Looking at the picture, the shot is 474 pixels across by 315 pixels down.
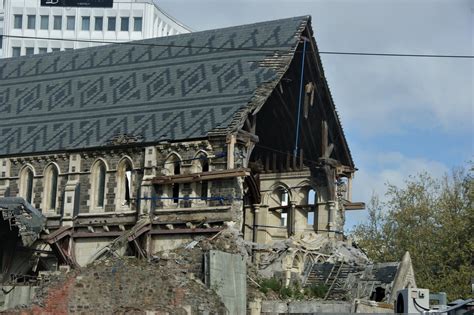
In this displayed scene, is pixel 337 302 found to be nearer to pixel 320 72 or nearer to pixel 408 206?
pixel 320 72

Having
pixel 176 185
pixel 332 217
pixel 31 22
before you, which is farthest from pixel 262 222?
pixel 31 22

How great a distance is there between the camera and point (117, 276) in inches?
1448

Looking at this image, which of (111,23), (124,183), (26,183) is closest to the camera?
(124,183)

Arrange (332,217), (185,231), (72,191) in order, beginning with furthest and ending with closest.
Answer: (332,217)
(72,191)
(185,231)

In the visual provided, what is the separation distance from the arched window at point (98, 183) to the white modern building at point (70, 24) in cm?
6545

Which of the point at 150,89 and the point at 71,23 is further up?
the point at 71,23

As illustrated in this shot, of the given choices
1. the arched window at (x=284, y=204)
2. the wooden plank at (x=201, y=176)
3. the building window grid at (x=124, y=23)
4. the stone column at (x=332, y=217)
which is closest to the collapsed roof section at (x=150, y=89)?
the wooden plank at (x=201, y=176)

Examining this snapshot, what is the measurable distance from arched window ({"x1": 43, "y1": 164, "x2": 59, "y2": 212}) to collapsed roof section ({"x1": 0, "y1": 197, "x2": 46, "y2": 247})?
41.6 inches

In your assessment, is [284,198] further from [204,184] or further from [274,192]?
[204,184]

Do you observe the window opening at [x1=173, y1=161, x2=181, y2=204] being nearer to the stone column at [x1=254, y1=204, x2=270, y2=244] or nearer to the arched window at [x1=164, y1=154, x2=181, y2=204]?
the arched window at [x1=164, y1=154, x2=181, y2=204]

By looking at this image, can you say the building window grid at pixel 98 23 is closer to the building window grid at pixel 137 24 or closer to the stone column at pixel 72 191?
the building window grid at pixel 137 24

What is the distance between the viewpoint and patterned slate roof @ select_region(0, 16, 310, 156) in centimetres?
4688

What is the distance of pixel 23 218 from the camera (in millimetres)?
47719

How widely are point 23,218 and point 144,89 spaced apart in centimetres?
776
